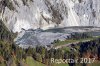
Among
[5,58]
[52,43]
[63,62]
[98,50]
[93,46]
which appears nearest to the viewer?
[5,58]

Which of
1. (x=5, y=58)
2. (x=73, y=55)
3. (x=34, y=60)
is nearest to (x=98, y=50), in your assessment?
(x=73, y=55)

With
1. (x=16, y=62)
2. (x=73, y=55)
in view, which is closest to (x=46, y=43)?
(x=73, y=55)

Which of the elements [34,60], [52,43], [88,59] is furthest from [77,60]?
[52,43]

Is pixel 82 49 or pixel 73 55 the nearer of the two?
pixel 73 55

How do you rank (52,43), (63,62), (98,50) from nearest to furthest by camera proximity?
(63,62), (98,50), (52,43)

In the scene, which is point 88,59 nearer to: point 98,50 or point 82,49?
point 98,50

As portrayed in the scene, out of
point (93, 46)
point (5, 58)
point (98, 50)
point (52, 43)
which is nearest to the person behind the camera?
point (5, 58)

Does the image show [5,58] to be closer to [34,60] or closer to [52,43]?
[34,60]

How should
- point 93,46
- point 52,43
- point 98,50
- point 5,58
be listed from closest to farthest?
point 5,58
point 98,50
point 93,46
point 52,43

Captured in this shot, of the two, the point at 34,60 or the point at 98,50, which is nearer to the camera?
the point at 34,60
